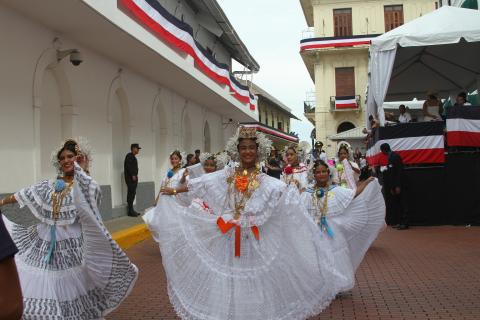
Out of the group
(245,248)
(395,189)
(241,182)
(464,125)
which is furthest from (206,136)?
(245,248)

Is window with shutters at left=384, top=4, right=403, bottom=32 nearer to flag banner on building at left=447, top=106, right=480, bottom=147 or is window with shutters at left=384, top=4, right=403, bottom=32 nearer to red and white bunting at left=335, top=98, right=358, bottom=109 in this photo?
red and white bunting at left=335, top=98, right=358, bottom=109

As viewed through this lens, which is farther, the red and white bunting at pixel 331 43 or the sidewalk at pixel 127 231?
the red and white bunting at pixel 331 43

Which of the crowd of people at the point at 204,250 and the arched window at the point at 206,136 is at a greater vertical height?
the arched window at the point at 206,136

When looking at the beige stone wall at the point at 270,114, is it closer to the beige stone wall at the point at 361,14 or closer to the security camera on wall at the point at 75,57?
the beige stone wall at the point at 361,14

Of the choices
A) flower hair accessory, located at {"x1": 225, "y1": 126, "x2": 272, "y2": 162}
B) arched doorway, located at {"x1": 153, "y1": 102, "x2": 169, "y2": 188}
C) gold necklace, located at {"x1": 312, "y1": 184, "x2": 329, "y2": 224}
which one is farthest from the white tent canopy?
flower hair accessory, located at {"x1": 225, "y1": 126, "x2": 272, "y2": 162}

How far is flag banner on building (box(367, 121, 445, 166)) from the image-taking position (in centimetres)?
1327

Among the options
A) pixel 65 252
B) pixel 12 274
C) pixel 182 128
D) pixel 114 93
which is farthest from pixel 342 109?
pixel 12 274

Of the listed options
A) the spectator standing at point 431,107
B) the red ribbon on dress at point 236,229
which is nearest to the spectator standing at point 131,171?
the spectator standing at point 431,107

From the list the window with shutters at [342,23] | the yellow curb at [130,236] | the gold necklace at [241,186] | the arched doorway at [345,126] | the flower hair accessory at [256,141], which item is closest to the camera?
the gold necklace at [241,186]

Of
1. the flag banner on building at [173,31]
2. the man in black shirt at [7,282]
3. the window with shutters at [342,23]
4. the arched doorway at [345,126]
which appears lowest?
the man in black shirt at [7,282]

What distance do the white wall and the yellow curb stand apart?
1.86 meters

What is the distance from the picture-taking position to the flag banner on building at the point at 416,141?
13273mm

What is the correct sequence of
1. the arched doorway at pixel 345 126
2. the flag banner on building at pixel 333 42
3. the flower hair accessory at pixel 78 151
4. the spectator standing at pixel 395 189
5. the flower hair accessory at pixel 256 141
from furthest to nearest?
1. the arched doorway at pixel 345 126
2. the flag banner on building at pixel 333 42
3. the spectator standing at pixel 395 189
4. the flower hair accessory at pixel 78 151
5. the flower hair accessory at pixel 256 141

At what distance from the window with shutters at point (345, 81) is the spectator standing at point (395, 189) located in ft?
102
